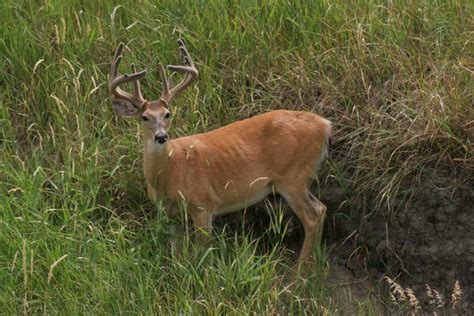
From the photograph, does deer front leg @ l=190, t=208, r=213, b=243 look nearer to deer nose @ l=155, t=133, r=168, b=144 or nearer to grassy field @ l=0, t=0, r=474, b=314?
grassy field @ l=0, t=0, r=474, b=314

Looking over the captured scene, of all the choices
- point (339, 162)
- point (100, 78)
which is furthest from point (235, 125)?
point (100, 78)

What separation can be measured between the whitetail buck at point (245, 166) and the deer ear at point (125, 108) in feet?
Result: 0.68

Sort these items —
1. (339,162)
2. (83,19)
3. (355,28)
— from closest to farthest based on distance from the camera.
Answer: (339,162)
(355,28)
(83,19)

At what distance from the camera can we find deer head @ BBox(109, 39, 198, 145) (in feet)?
26.2

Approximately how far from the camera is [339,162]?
8.50 metres

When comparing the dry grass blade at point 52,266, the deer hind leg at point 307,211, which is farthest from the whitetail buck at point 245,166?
the dry grass blade at point 52,266

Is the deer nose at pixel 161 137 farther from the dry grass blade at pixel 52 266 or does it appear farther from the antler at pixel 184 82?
the dry grass blade at pixel 52 266

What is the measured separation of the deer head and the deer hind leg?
102cm

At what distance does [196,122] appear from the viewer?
8961 millimetres

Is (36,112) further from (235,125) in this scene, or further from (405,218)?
(405,218)

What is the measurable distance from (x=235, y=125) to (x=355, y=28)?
4.17 feet

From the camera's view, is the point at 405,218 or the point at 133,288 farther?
the point at 405,218

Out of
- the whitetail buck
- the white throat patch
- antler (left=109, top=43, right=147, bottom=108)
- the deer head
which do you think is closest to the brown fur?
the whitetail buck

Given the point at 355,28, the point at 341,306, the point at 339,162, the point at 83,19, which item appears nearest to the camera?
the point at 341,306
